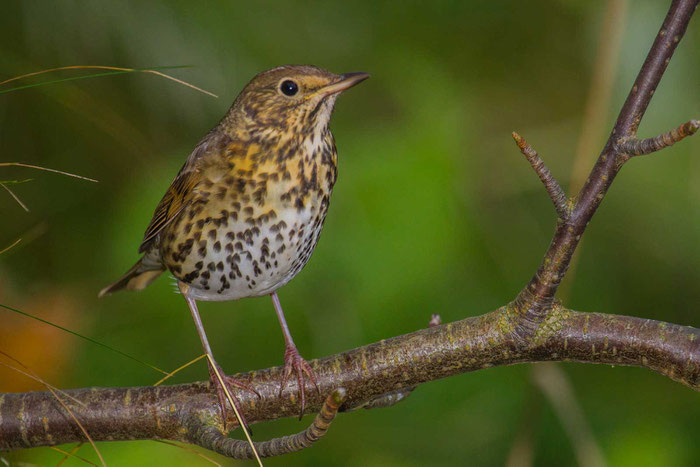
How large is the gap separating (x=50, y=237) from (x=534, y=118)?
8.41 ft

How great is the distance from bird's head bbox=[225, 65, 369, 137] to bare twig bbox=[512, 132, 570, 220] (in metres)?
0.97

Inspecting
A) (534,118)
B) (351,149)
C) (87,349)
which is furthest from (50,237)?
(534,118)

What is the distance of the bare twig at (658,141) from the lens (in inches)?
62.7

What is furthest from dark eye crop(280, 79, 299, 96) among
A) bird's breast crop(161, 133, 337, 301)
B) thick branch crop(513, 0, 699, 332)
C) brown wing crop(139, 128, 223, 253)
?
thick branch crop(513, 0, 699, 332)

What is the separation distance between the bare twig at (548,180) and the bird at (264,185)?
0.89 metres

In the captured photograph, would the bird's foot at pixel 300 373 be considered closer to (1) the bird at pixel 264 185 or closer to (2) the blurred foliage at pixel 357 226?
(1) the bird at pixel 264 185

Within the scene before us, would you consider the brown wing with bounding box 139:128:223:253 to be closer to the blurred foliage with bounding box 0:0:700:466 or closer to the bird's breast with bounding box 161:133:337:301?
the bird's breast with bounding box 161:133:337:301

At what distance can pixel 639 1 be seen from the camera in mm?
3785

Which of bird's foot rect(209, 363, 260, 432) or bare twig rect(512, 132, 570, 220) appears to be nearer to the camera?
bare twig rect(512, 132, 570, 220)

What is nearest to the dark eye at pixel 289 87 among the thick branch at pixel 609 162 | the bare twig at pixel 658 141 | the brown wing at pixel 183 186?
the brown wing at pixel 183 186

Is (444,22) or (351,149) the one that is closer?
(351,149)

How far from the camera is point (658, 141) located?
1776 mm

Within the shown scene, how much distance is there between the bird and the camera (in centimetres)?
274

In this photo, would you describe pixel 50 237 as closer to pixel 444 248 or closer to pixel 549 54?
pixel 444 248
